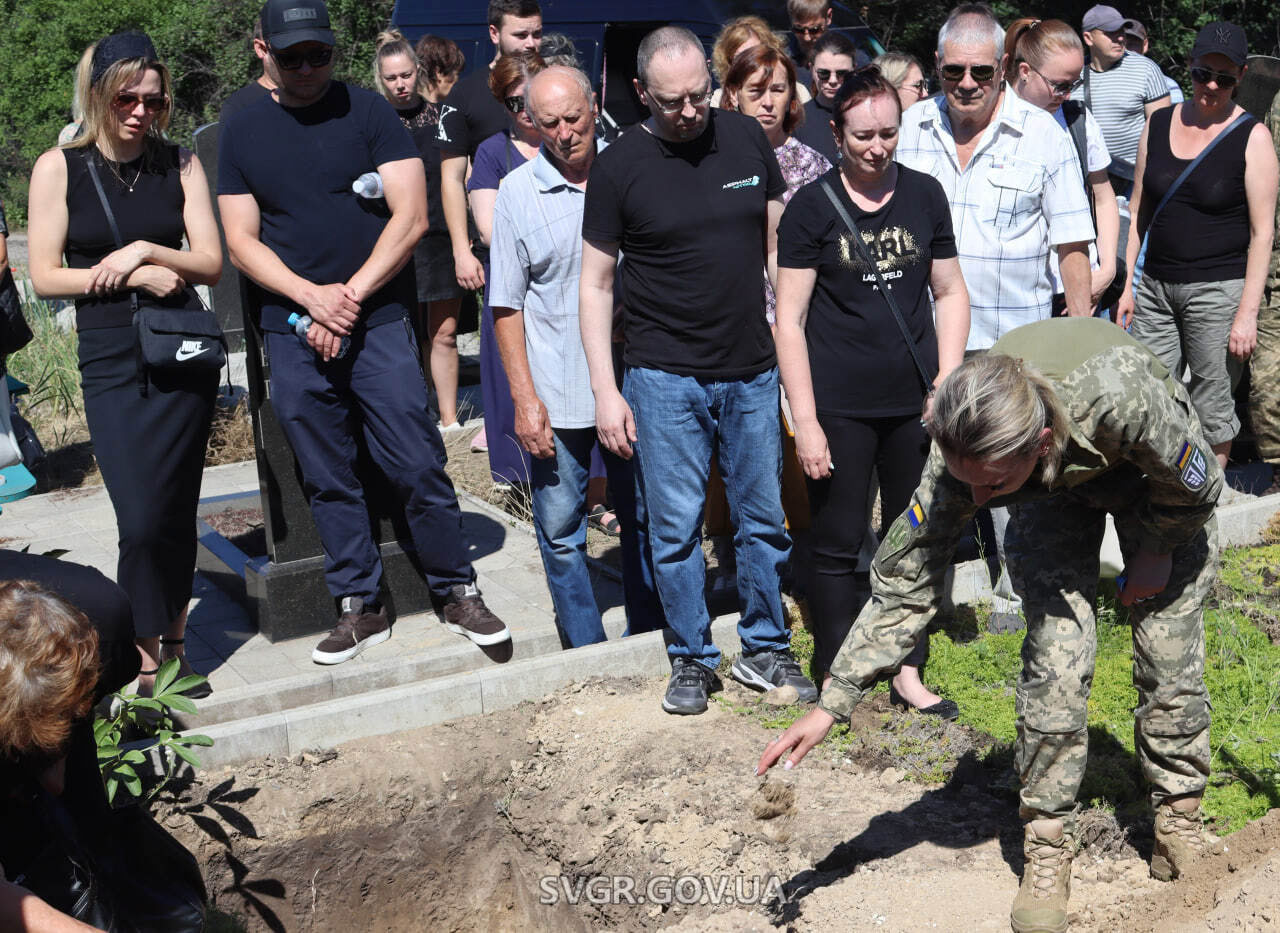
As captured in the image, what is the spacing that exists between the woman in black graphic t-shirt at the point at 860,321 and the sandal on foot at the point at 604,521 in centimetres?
201

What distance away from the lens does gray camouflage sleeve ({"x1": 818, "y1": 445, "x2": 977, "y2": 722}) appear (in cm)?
344

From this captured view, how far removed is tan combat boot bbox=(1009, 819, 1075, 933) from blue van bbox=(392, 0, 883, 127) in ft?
32.5

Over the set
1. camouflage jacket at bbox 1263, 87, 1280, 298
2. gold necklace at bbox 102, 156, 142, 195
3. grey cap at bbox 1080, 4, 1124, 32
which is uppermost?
grey cap at bbox 1080, 4, 1124, 32

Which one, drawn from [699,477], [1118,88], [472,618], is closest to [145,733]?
[472,618]

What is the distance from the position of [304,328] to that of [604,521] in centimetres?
213

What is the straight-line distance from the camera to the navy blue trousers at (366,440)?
5117mm

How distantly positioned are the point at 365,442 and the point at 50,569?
2.29m

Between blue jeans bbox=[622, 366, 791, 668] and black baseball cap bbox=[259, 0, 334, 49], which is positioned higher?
black baseball cap bbox=[259, 0, 334, 49]

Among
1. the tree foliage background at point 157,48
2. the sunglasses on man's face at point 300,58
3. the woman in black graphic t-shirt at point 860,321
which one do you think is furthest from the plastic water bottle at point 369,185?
the tree foliage background at point 157,48

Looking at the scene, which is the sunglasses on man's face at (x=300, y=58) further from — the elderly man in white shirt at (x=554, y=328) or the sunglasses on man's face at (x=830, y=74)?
the sunglasses on man's face at (x=830, y=74)

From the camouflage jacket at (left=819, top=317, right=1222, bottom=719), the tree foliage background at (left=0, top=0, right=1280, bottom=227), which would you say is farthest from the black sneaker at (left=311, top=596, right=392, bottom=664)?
the tree foliage background at (left=0, top=0, right=1280, bottom=227)

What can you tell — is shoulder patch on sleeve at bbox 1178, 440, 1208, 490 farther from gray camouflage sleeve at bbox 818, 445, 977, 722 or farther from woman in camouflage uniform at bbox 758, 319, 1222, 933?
gray camouflage sleeve at bbox 818, 445, 977, 722

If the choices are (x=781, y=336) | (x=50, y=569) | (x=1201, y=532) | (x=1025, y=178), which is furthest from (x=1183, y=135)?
(x=50, y=569)

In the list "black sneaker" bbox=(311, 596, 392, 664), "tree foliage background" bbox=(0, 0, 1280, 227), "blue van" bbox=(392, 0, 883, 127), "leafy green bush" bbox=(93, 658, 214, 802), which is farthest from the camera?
"tree foliage background" bbox=(0, 0, 1280, 227)
